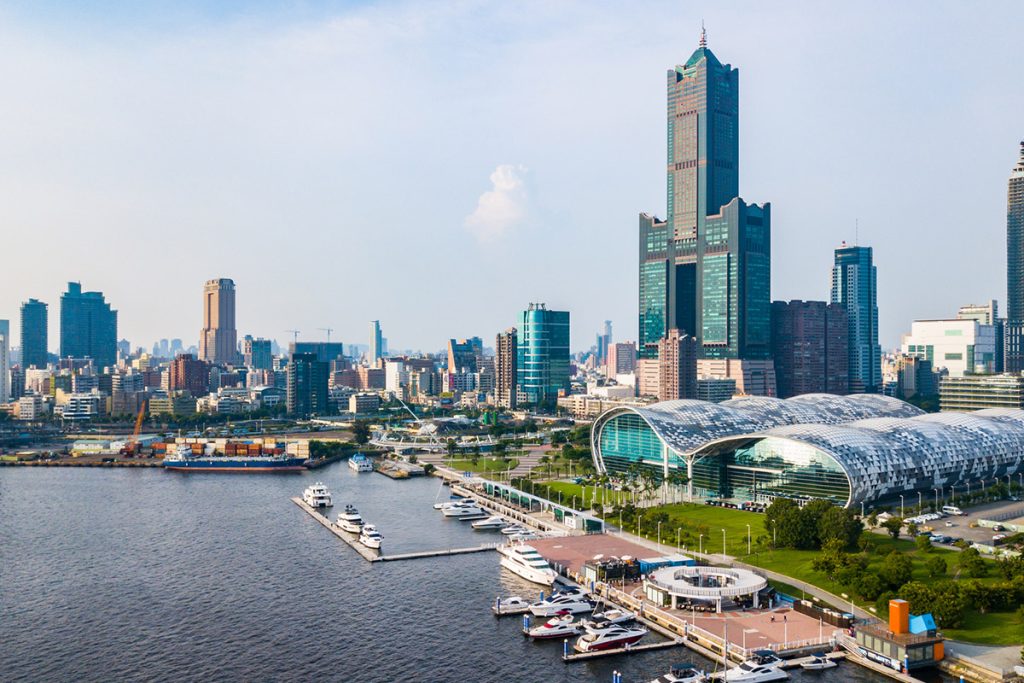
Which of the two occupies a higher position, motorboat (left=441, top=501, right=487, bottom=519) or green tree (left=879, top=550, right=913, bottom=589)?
green tree (left=879, top=550, right=913, bottom=589)

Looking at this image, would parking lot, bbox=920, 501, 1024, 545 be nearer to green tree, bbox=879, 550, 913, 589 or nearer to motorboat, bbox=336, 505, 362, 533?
green tree, bbox=879, 550, 913, 589

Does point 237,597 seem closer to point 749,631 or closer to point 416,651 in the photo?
point 416,651

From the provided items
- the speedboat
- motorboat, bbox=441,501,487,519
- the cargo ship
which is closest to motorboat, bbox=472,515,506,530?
motorboat, bbox=441,501,487,519

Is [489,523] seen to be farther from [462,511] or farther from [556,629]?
[556,629]

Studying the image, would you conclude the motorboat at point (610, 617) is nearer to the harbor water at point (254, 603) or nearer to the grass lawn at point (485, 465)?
the harbor water at point (254, 603)

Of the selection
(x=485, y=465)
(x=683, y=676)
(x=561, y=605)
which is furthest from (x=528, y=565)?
(x=485, y=465)

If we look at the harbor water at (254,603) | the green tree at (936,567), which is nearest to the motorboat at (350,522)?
the harbor water at (254,603)
